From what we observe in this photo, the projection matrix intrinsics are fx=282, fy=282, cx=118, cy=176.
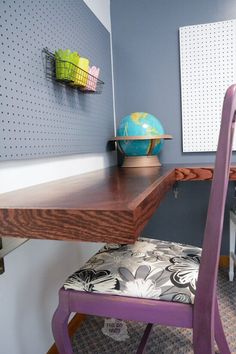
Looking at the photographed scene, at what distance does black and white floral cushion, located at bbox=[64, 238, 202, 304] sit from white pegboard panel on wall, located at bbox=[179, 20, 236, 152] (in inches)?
44.2

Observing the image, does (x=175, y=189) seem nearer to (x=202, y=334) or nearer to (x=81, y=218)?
(x=202, y=334)

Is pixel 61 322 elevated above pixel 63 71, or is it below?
below

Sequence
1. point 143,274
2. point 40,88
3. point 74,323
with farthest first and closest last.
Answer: point 74,323 → point 40,88 → point 143,274

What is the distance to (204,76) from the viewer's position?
1.87m

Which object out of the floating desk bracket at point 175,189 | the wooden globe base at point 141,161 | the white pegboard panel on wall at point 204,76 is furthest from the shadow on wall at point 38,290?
the white pegboard panel on wall at point 204,76

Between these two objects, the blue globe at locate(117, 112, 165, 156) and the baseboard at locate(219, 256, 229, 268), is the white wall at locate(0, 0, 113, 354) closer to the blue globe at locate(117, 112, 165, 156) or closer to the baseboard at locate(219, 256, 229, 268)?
the blue globe at locate(117, 112, 165, 156)

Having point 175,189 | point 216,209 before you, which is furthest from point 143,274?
point 175,189

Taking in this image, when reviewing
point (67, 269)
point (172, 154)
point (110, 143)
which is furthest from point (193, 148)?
point (67, 269)

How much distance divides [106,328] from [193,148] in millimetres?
1232

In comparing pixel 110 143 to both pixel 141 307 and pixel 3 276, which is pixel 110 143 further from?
pixel 141 307

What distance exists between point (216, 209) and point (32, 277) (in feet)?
2.54

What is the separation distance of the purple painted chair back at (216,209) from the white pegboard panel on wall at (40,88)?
605 millimetres

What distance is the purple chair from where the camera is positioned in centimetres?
59

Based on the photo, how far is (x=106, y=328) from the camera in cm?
139
